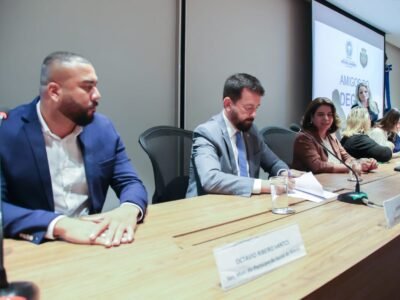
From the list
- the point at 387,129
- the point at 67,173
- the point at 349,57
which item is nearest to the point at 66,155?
the point at 67,173

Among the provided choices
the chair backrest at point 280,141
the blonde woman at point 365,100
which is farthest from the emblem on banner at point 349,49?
the chair backrest at point 280,141

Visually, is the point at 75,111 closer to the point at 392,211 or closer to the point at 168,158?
the point at 168,158

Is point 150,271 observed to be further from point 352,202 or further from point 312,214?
Result: point 352,202

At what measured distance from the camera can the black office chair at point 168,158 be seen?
176 cm

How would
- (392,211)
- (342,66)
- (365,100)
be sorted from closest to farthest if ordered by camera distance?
(392,211) → (342,66) → (365,100)

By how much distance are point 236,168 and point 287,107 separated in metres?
2.52

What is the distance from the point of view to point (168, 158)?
6.13 feet

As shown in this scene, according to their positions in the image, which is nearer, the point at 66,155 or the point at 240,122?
the point at 66,155

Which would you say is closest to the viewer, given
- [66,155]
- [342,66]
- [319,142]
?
[66,155]

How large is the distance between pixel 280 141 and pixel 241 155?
0.85 m

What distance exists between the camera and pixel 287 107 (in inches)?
163

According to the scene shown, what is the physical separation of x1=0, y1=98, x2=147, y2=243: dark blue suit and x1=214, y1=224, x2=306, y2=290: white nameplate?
0.52 meters

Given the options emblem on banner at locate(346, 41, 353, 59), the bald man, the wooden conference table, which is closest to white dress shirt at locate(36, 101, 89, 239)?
the bald man

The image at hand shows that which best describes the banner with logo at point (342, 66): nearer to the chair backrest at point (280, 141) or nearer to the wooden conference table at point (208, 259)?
the chair backrest at point (280, 141)
